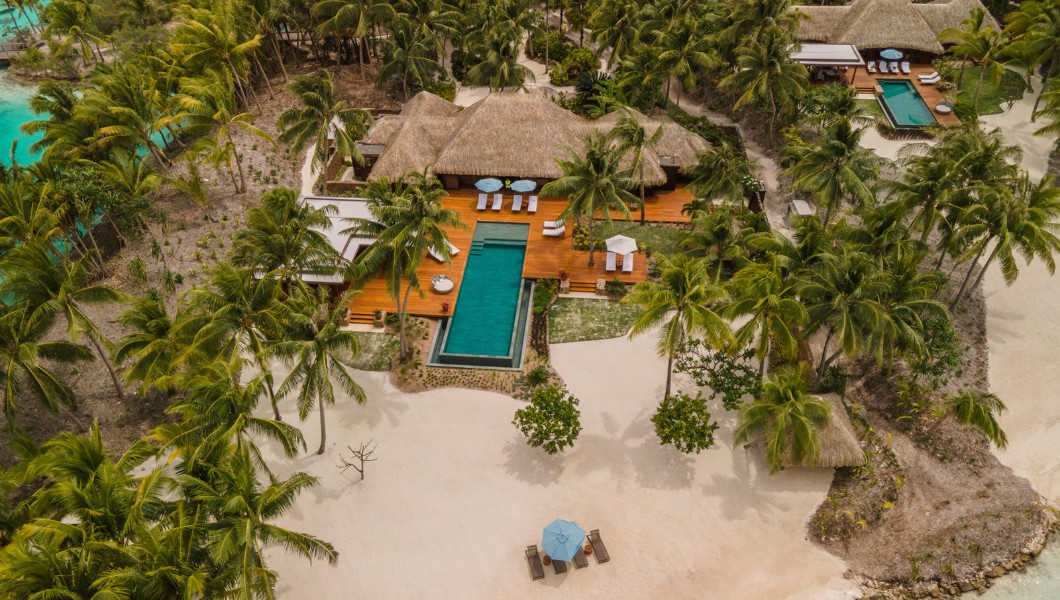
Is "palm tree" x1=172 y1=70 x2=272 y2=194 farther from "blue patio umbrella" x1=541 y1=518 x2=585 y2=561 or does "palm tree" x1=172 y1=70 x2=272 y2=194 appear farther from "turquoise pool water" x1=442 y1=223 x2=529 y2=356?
"blue patio umbrella" x1=541 y1=518 x2=585 y2=561

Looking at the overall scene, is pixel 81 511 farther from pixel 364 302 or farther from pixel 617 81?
pixel 617 81

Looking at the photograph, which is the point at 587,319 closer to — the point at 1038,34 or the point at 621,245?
the point at 621,245

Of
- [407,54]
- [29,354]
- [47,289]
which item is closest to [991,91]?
[407,54]

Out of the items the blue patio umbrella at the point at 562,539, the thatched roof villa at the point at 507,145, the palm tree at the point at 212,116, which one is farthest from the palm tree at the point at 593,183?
the palm tree at the point at 212,116

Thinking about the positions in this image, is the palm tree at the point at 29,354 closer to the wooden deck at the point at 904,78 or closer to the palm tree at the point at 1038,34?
the wooden deck at the point at 904,78

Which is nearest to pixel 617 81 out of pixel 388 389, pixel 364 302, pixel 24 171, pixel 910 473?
pixel 364 302

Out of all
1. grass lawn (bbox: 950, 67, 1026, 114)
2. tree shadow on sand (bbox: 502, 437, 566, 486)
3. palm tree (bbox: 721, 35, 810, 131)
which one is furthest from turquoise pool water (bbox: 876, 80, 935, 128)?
tree shadow on sand (bbox: 502, 437, 566, 486)
